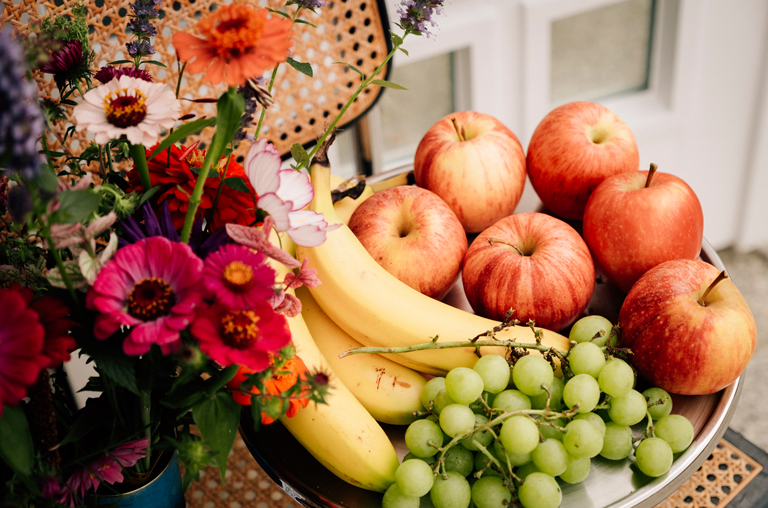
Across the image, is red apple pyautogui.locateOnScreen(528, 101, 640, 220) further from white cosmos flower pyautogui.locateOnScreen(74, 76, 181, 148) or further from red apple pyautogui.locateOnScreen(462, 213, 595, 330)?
white cosmos flower pyautogui.locateOnScreen(74, 76, 181, 148)

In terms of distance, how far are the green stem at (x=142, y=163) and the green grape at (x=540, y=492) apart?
14.5 inches

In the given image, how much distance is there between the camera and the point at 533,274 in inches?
23.5

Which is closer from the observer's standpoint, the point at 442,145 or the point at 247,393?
the point at 247,393

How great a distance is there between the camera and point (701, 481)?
67cm

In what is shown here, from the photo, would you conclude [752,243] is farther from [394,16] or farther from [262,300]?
[262,300]

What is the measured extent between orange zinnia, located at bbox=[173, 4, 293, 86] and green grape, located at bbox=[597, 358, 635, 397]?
1.26 feet

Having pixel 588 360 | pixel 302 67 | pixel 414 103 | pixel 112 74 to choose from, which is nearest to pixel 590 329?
pixel 588 360

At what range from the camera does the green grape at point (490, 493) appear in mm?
458

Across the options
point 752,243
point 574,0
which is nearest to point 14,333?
point 574,0

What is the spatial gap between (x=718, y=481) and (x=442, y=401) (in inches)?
15.8

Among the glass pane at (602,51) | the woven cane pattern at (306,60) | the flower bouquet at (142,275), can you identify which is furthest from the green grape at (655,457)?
the glass pane at (602,51)

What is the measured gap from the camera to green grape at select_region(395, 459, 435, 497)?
445mm

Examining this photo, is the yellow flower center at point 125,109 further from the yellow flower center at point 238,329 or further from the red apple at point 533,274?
the red apple at point 533,274

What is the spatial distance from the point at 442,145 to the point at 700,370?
406 millimetres
